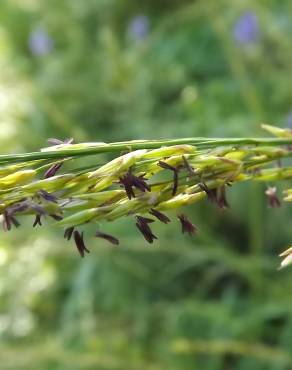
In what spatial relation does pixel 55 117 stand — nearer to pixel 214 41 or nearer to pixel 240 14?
pixel 240 14

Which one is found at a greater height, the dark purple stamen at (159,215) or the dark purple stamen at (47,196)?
the dark purple stamen at (47,196)

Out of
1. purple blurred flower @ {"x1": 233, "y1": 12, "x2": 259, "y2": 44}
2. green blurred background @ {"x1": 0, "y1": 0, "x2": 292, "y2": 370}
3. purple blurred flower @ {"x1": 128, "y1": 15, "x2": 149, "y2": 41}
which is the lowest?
green blurred background @ {"x1": 0, "y1": 0, "x2": 292, "y2": 370}

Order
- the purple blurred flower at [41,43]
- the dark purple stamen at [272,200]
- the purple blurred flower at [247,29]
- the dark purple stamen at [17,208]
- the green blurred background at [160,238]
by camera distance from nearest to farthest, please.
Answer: the dark purple stamen at [17,208] → the dark purple stamen at [272,200] → the green blurred background at [160,238] → the purple blurred flower at [247,29] → the purple blurred flower at [41,43]

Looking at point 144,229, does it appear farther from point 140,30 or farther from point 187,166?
point 140,30

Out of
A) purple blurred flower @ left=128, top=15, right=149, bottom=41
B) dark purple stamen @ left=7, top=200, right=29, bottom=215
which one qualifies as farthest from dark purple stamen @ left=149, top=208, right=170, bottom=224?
purple blurred flower @ left=128, top=15, right=149, bottom=41

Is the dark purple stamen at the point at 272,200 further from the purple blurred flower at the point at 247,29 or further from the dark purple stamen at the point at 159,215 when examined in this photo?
the purple blurred flower at the point at 247,29

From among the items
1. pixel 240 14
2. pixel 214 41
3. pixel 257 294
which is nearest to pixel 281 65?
pixel 240 14

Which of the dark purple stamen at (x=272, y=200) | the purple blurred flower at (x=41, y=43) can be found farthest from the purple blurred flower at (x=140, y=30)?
the dark purple stamen at (x=272, y=200)

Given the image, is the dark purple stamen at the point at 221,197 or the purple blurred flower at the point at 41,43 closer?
the dark purple stamen at the point at 221,197

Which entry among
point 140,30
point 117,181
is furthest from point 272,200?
point 140,30

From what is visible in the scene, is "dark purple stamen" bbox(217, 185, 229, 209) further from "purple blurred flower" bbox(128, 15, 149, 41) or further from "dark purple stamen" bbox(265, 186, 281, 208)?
"purple blurred flower" bbox(128, 15, 149, 41)
